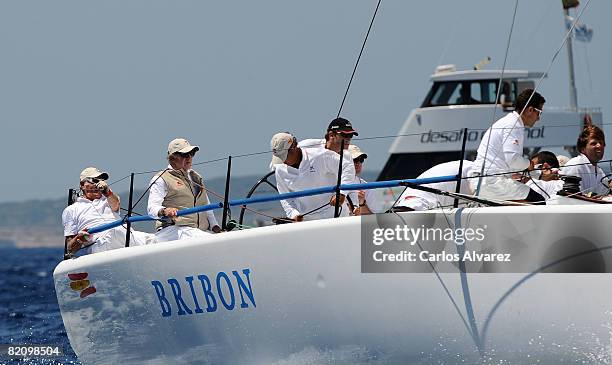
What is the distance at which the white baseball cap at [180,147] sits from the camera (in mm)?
9865

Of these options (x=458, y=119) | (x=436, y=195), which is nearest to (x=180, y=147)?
(x=436, y=195)

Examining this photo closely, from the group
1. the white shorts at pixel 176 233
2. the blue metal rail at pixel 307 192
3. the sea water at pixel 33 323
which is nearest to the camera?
the blue metal rail at pixel 307 192

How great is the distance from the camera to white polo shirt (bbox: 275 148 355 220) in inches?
363

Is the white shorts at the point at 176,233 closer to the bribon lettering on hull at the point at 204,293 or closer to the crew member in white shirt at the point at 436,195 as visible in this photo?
the bribon lettering on hull at the point at 204,293

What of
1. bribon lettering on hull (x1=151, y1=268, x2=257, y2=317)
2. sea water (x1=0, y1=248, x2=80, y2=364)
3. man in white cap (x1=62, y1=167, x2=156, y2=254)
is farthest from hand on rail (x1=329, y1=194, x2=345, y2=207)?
sea water (x1=0, y1=248, x2=80, y2=364)

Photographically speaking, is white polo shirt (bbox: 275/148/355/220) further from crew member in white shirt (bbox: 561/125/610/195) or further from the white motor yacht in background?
the white motor yacht in background

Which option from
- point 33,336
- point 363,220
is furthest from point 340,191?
point 33,336

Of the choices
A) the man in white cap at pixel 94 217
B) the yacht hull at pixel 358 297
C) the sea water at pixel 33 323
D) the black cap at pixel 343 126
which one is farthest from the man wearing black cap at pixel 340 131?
the sea water at pixel 33 323

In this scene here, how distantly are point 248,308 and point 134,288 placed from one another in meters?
1.22

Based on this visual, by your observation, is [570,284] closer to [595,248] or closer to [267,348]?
[595,248]

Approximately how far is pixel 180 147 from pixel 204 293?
4.68ft

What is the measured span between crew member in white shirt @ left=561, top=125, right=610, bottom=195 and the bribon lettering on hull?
2.32m

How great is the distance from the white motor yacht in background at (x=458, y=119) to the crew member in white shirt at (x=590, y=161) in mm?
15305

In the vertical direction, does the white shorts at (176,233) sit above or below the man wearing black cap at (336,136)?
below
